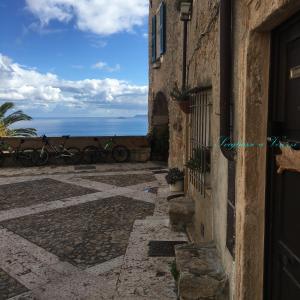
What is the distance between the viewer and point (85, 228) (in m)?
5.99

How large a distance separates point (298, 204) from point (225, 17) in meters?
1.39

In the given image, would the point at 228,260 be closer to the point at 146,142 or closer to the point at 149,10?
the point at 146,142

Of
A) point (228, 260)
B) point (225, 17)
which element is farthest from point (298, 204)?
point (225, 17)

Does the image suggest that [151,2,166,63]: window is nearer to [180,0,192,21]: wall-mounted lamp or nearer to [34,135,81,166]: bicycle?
[34,135,81,166]: bicycle

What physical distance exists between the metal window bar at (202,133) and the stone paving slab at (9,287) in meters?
2.11

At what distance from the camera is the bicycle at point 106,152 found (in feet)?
44.4

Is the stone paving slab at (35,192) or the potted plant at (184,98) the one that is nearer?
the potted plant at (184,98)

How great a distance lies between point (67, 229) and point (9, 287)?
2.07 m

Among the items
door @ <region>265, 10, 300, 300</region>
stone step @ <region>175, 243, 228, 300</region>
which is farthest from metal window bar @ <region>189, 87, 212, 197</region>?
door @ <region>265, 10, 300, 300</region>

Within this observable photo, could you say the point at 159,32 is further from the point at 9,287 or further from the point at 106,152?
the point at 9,287

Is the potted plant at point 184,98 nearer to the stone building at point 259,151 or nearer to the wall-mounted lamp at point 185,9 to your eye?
the wall-mounted lamp at point 185,9

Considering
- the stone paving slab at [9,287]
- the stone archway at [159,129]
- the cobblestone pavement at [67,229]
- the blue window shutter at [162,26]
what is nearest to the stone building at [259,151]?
the cobblestone pavement at [67,229]

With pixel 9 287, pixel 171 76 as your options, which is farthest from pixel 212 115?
pixel 171 76

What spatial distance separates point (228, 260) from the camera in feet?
8.77
